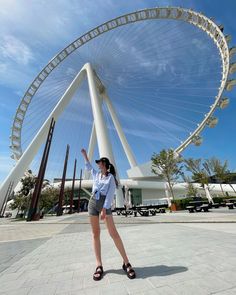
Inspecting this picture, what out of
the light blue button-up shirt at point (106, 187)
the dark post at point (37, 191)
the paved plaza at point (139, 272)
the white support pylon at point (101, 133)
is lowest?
the paved plaza at point (139, 272)

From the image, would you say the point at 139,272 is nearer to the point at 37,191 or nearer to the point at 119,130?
the point at 37,191

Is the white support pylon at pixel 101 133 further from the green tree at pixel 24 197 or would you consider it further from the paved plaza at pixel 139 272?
the paved plaza at pixel 139 272

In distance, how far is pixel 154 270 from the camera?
3.33 meters

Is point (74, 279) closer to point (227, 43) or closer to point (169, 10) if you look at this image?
point (227, 43)

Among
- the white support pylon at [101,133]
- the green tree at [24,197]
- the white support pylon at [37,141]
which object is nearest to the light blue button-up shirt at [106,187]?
the white support pylon at [101,133]

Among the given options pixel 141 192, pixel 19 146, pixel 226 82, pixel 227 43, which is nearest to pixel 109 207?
pixel 227 43

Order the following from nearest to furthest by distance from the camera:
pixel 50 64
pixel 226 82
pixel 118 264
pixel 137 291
→ pixel 137 291
pixel 118 264
pixel 226 82
pixel 50 64

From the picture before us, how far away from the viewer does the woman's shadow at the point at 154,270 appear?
10.3 ft

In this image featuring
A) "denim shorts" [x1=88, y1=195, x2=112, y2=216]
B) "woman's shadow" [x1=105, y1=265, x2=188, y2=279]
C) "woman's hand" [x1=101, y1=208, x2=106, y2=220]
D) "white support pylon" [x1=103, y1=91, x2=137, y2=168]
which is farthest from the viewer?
"white support pylon" [x1=103, y1=91, x2=137, y2=168]

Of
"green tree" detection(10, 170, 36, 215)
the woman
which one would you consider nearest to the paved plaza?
the woman

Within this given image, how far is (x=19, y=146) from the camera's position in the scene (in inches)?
1854

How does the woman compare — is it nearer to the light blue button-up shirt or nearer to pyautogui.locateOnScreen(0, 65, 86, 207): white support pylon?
the light blue button-up shirt

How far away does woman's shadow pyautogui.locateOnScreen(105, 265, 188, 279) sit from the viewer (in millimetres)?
3154

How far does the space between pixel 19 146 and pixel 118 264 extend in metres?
47.9
